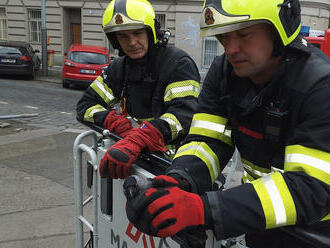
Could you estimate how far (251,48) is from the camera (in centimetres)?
139

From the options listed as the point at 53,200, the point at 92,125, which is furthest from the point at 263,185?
the point at 53,200

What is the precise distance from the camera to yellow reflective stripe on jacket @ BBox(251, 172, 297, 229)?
45.9 inches

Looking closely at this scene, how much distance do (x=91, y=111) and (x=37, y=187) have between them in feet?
6.92

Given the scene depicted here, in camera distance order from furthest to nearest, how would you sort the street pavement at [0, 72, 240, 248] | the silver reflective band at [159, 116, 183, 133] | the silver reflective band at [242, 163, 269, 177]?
the street pavement at [0, 72, 240, 248] → the silver reflective band at [159, 116, 183, 133] → the silver reflective band at [242, 163, 269, 177]

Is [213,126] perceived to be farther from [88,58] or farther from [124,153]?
[88,58]

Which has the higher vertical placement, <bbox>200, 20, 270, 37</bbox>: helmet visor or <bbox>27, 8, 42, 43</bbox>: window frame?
<bbox>27, 8, 42, 43</bbox>: window frame

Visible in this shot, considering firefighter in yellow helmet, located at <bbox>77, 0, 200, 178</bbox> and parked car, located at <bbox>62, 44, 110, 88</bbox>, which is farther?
parked car, located at <bbox>62, 44, 110, 88</bbox>

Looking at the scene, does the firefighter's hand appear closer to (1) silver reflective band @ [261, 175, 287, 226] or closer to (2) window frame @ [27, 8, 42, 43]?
(1) silver reflective band @ [261, 175, 287, 226]

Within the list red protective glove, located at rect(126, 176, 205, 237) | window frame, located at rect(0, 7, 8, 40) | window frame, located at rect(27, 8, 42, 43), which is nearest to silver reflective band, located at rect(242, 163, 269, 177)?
red protective glove, located at rect(126, 176, 205, 237)

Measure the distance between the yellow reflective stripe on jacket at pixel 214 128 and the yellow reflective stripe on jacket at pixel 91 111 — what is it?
1151mm

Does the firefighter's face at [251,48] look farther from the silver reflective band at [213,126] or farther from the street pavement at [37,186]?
the street pavement at [37,186]

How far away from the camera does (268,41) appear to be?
1396 mm

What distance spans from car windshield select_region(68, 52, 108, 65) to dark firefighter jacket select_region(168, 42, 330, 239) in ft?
39.1

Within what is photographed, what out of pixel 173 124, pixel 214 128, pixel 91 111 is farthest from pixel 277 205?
pixel 91 111
